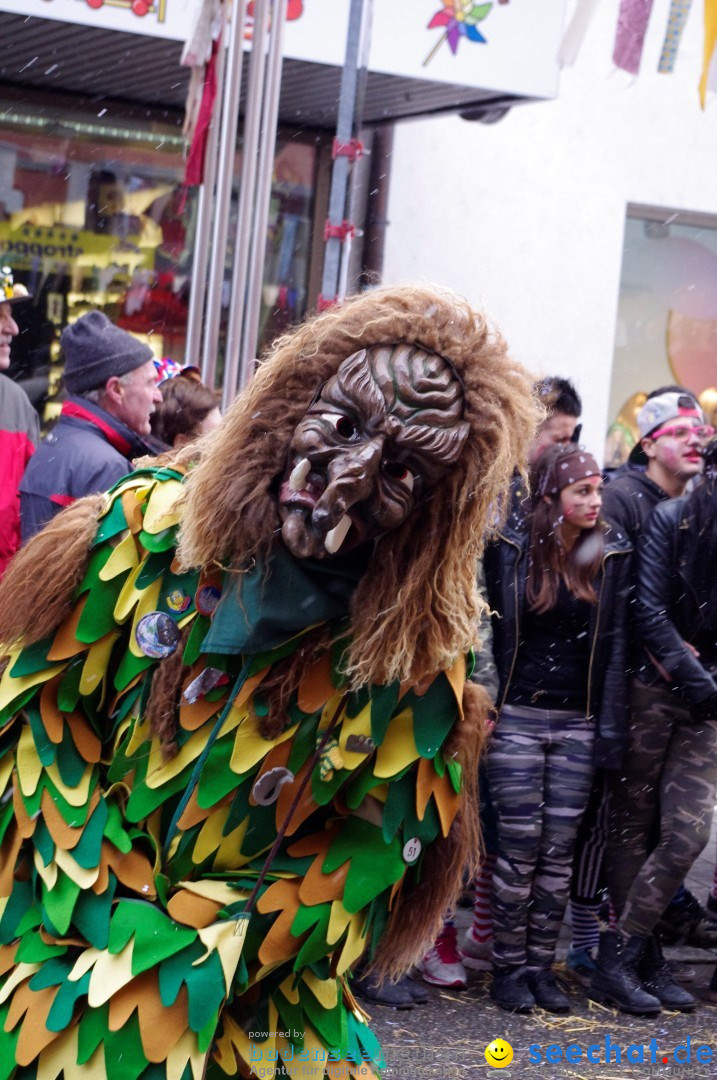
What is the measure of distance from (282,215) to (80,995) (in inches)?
301

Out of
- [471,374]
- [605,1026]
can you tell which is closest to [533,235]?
[605,1026]

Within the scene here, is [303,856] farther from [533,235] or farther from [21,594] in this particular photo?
[533,235]

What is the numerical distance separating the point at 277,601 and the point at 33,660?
15.1 inches

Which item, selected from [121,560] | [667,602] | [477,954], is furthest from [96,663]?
[477,954]

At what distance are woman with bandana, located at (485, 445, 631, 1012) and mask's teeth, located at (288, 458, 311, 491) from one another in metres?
2.92

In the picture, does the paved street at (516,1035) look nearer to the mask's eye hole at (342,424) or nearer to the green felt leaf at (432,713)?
the green felt leaf at (432,713)

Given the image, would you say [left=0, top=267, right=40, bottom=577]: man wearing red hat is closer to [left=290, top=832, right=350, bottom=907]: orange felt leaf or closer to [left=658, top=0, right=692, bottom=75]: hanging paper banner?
[left=290, top=832, right=350, bottom=907]: orange felt leaf

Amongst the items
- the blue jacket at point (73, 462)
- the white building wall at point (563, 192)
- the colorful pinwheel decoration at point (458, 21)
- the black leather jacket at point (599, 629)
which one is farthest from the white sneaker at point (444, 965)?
the white building wall at point (563, 192)

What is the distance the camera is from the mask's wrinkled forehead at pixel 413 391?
177cm

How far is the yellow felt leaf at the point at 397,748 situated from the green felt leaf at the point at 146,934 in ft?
1.11

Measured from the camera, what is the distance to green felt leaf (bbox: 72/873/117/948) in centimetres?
176

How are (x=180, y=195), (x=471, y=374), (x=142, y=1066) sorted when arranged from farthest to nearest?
1. (x=180, y=195)
2. (x=471, y=374)
3. (x=142, y=1066)

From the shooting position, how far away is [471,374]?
1.83 meters

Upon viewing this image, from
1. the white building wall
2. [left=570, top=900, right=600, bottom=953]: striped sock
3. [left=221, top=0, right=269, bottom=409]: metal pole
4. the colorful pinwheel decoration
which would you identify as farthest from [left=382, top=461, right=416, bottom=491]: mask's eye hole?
the white building wall
